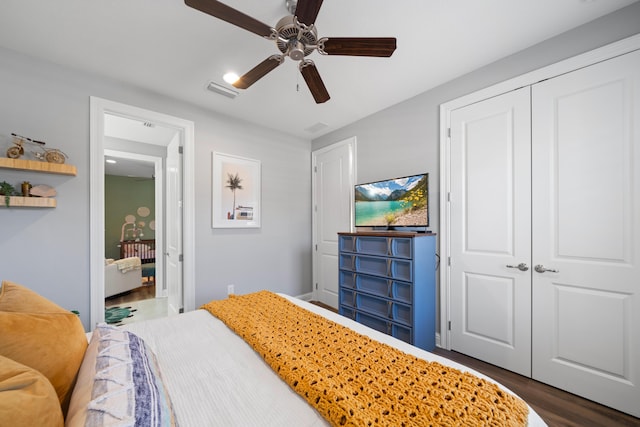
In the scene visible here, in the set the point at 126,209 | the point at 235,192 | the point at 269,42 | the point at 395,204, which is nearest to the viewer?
the point at 269,42

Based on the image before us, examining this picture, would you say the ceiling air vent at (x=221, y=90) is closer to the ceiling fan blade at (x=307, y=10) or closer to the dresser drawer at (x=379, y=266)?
the ceiling fan blade at (x=307, y=10)

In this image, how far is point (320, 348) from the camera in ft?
4.04

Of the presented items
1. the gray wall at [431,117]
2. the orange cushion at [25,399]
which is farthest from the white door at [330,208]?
the orange cushion at [25,399]

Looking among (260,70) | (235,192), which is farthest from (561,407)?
(235,192)

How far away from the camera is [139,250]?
20.3 ft

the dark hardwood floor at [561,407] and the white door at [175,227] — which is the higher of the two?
the white door at [175,227]

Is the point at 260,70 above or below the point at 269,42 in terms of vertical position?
below

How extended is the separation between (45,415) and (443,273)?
2.70 meters

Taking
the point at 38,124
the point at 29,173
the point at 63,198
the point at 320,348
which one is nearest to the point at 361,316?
the point at 320,348

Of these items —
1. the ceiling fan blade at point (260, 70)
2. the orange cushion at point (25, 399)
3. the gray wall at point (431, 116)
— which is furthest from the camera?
the gray wall at point (431, 116)

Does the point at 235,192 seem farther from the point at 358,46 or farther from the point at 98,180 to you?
the point at 358,46

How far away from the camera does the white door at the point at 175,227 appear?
297 cm

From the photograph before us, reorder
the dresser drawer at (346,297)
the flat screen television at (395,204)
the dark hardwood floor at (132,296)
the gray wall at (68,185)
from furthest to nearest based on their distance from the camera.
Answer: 1. the dark hardwood floor at (132,296)
2. the dresser drawer at (346,297)
3. the flat screen television at (395,204)
4. the gray wall at (68,185)

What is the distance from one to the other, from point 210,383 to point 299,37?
173cm
